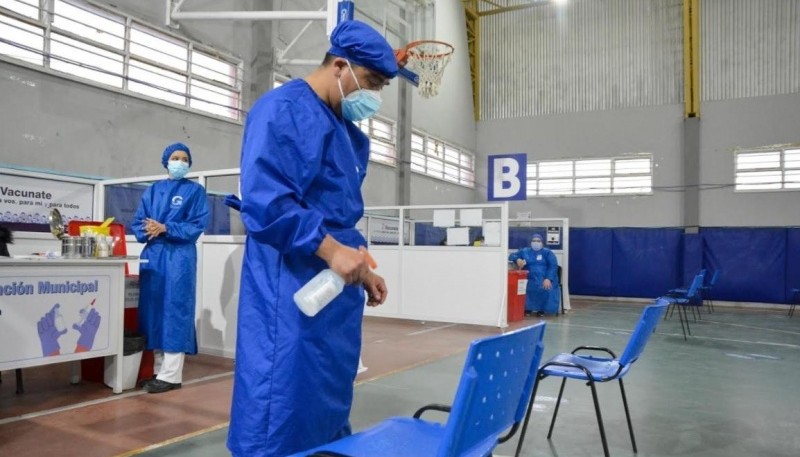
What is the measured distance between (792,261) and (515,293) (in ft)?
23.6

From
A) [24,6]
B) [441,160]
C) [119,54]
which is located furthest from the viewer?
[441,160]

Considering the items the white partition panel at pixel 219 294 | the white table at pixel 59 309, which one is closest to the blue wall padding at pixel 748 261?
the white partition panel at pixel 219 294

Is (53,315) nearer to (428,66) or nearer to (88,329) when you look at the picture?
(88,329)

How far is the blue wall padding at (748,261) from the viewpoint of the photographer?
11859 mm

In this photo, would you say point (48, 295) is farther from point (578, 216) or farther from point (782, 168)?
point (782, 168)

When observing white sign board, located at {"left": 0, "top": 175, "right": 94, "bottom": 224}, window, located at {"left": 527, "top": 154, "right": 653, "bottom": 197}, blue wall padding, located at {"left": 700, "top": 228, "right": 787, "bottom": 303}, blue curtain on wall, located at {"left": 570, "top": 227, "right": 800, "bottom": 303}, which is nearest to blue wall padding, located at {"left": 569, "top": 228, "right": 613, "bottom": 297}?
blue curtain on wall, located at {"left": 570, "top": 227, "right": 800, "bottom": 303}

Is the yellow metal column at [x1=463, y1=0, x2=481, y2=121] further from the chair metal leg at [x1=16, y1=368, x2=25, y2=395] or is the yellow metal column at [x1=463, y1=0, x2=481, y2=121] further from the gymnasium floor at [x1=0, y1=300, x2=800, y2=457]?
the chair metal leg at [x1=16, y1=368, x2=25, y2=395]

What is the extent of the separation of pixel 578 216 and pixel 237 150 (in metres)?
8.88

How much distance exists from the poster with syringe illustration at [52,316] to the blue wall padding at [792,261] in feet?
42.2

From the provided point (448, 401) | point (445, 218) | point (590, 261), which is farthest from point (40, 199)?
point (590, 261)

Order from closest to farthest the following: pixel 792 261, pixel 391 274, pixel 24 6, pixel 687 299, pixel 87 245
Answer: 1. pixel 87 245
2. pixel 24 6
3. pixel 687 299
4. pixel 391 274
5. pixel 792 261

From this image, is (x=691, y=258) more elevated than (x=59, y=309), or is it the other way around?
(x=691, y=258)

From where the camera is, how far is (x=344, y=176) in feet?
4.41

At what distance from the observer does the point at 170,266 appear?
3760 millimetres
